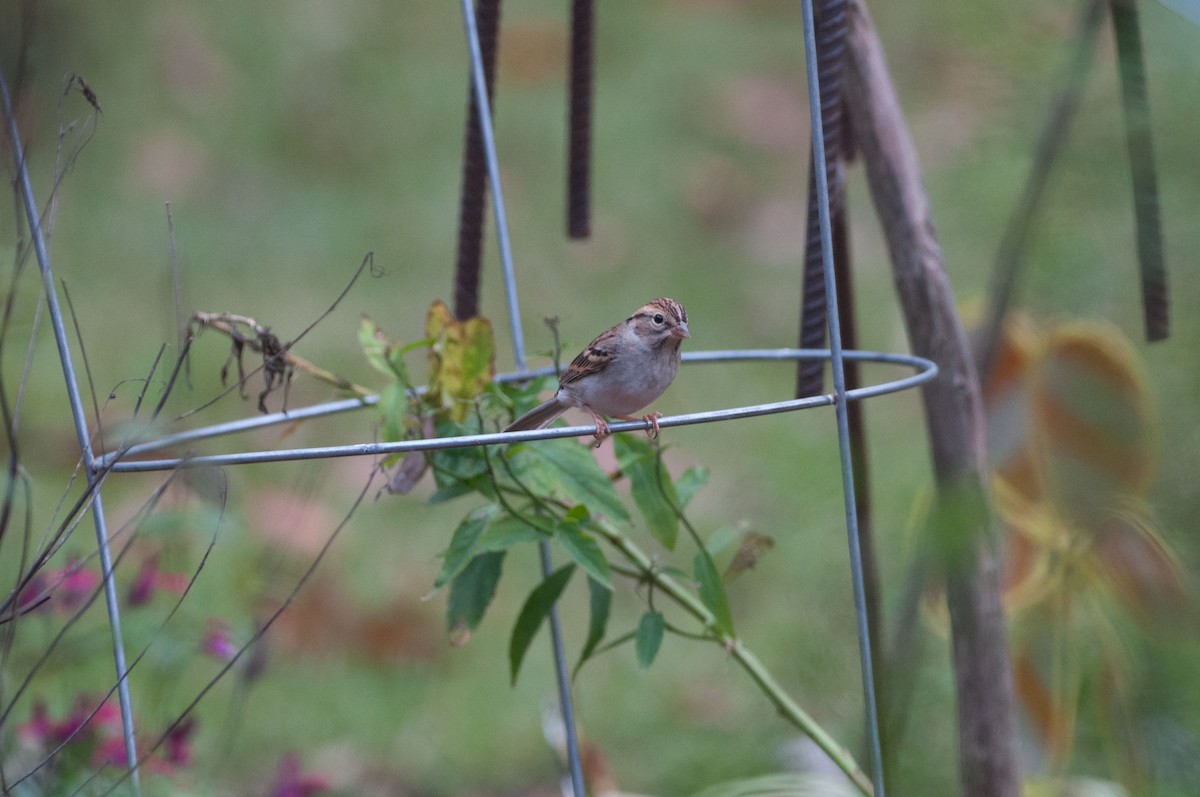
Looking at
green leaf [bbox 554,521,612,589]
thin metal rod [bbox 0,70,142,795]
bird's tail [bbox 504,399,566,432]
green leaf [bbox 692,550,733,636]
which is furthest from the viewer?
bird's tail [bbox 504,399,566,432]

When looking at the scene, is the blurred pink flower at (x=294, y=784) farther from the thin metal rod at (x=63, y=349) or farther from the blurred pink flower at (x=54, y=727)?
the thin metal rod at (x=63, y=349)

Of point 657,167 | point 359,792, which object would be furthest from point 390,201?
point 359,792

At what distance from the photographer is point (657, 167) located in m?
6.00

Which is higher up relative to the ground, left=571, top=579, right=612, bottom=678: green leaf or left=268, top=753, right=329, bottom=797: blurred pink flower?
left=571, top=579, right=612, bottom=678: green leaf

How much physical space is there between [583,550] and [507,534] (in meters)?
0.10

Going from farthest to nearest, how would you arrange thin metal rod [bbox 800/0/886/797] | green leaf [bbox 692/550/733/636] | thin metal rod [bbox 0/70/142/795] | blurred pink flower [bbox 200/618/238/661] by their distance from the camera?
blurred pink flower [bbox 200/618/238/661], green leaf [bbox 692/550/733/636], thin metal rod [bbox 800/0/886/797], thin metal rod [bbox 0/70/142/795]

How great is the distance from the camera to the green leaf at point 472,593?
1.61 meters

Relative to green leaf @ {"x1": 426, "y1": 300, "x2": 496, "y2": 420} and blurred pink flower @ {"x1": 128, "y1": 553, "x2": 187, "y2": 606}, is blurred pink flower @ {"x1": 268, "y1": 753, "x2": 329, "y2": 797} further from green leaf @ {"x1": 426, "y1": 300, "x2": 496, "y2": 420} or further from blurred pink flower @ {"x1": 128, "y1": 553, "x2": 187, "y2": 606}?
green leaf @ {"x1": 426, "y1": 300, "x2": 496, "y2": 420}

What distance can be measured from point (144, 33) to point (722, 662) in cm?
450

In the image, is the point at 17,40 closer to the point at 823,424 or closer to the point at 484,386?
the point at 484,386

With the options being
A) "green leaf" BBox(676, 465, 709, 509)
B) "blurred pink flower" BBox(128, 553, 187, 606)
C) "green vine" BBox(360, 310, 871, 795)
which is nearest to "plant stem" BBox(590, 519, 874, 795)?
"green vine" BBox(360, 310, 871, 795)

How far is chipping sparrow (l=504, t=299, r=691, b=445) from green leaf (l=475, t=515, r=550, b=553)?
32cm

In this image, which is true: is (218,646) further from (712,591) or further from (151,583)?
(712,591)

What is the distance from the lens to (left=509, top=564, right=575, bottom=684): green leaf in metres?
1.59
